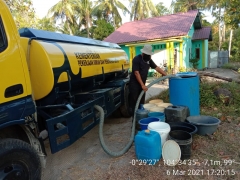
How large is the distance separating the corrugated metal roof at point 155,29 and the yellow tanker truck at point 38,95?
10239mm

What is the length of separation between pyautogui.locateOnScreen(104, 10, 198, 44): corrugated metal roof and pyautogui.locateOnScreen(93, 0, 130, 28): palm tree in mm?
8488

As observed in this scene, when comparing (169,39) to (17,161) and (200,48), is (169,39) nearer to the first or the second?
(200,48)

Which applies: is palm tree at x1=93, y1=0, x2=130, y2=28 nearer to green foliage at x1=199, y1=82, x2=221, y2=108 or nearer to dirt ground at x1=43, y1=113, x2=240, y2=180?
green foliage at x1=199, y1=82, x2=221, y2=108

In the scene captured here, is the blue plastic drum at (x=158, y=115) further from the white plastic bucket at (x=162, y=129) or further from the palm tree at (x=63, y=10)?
the palm tree at (x=63, y=10)

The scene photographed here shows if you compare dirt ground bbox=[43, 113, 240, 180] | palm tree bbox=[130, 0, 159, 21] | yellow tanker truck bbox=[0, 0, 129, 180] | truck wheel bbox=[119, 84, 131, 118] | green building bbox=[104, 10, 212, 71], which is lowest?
dirt ground bbox=[43, 113, 240, 180]

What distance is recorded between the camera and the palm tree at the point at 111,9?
24594mm

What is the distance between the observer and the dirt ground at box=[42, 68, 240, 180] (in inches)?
103

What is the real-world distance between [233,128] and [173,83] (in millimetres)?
1511

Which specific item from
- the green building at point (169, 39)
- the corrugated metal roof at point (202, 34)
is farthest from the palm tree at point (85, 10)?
the corrugated metal roof at point (202, 34)

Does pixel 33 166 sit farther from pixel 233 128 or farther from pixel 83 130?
pixel 233 128

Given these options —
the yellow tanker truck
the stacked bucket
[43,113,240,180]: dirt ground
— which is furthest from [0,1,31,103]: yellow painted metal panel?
the stacked bucket

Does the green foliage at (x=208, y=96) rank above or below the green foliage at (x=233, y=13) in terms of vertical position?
below

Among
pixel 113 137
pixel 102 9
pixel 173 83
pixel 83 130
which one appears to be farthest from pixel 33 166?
pixel 102 9

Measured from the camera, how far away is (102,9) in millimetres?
24703
